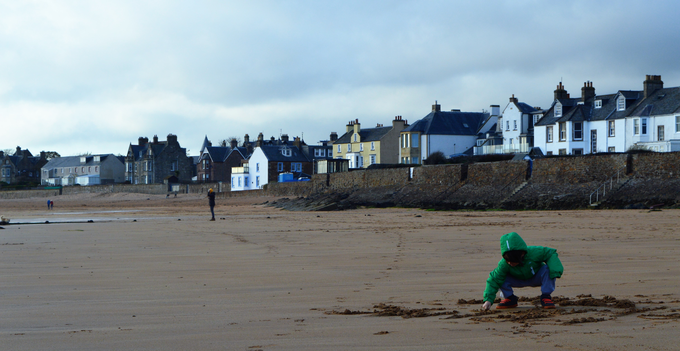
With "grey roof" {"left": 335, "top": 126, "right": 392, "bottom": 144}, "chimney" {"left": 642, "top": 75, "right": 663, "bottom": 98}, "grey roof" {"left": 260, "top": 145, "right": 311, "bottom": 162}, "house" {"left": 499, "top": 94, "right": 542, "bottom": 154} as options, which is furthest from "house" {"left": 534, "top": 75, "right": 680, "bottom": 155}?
"grey roof" {"left": 260, "top": 145, "right": 311, "bottom": 162}

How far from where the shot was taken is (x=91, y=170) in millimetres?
106688

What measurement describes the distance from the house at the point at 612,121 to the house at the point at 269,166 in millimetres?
29287

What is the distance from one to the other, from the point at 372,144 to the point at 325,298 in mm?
63822

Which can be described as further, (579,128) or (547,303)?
(579,128)

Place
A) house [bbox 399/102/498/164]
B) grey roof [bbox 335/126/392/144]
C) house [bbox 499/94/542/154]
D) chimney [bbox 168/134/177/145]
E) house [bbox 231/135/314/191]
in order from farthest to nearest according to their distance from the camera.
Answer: chimney [bbox 168/134/177/145] → house [bbox 231/135/314/191] → grey roof [bbox 335/126/392/144] → house [bbox 399/102/498/164] → house [bbox 499/94/542/154]

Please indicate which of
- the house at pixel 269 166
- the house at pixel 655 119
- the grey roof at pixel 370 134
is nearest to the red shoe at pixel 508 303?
the house at pixel 655 119

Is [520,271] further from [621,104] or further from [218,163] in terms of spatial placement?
[218,163]

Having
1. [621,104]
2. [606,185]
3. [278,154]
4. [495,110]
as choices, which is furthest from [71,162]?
[606,185]

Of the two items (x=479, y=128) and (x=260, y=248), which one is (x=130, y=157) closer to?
(x=479, y=128)

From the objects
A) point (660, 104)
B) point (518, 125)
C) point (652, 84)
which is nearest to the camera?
point (660, 104)

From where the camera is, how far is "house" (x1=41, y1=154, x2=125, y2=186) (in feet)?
346

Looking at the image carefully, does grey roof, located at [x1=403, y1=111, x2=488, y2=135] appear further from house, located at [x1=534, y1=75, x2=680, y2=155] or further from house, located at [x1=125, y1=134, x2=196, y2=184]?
house, located at [x1=125, y1=134, x2=196, y2=184]

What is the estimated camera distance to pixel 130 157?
99812 mm

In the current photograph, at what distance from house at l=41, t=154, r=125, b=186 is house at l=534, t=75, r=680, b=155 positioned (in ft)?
257
